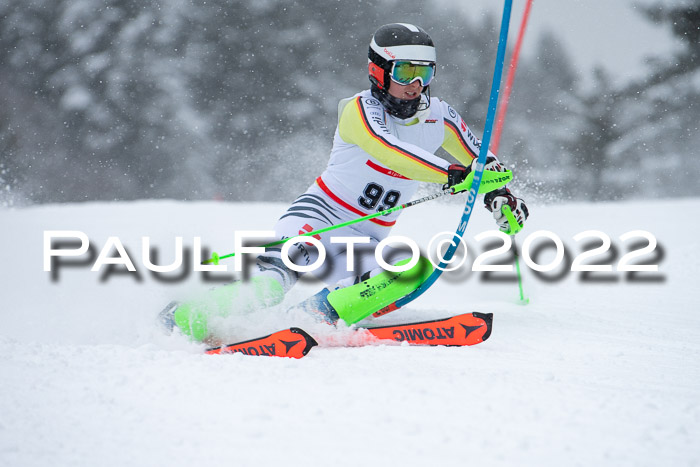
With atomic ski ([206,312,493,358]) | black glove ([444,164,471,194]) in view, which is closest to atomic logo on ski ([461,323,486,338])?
atomic ski ([206,312,493,358])

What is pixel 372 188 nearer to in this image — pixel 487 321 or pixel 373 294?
pixel 373 294

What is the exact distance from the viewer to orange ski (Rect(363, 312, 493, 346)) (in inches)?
114

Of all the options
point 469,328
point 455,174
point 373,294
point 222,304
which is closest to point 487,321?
point 469,328

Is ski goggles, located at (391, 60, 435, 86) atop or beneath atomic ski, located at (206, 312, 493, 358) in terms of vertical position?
atop

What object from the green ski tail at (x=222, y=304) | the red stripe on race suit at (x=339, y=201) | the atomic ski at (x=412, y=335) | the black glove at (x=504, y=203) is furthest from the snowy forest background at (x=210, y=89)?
the atomic ski at (x=412, y=335)

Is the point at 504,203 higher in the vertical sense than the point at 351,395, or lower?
higher

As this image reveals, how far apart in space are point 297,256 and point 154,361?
4.02 ft

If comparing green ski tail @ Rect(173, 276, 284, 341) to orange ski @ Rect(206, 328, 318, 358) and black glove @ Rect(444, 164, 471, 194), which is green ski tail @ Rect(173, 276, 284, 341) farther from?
black glove @ Rect(444, 164, 471, 194)

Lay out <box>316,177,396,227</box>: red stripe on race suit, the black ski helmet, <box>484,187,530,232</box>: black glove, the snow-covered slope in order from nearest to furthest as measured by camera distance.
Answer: the snow-covered slope → the black ski helmet → <box>484,187,530,232</box>: black glove → <box>316,177,396,227</box>: red stripe on race suit

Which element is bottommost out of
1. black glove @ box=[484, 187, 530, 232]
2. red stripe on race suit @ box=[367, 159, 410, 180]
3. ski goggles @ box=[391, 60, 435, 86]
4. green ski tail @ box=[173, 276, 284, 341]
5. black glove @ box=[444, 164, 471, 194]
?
green ski tail @ box=[173, 276, 284, 341]

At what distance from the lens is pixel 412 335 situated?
297 centimetres

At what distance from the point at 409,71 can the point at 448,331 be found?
1.28 m

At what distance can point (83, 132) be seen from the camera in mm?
19203

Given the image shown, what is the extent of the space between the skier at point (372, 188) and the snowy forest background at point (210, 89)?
1353 centimetres
